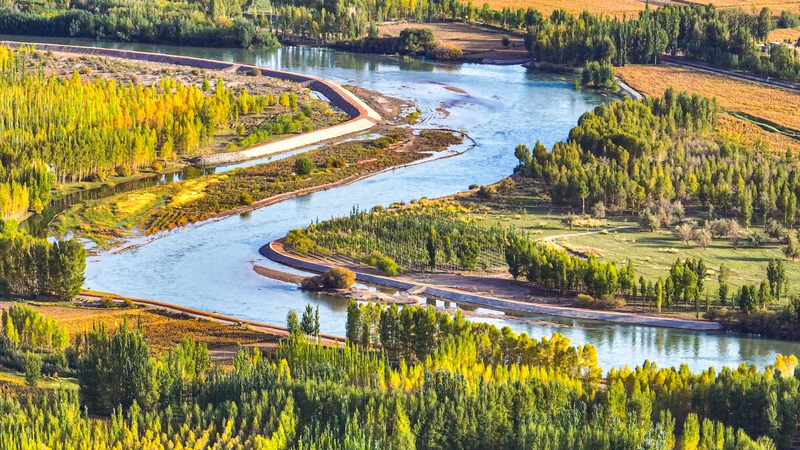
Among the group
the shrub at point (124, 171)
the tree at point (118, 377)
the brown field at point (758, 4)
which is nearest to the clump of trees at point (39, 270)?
the tree at point (118, 377)

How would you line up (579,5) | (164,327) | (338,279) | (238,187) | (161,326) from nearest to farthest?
(164,327) < (161,326) < (338,279) < (238,187) < (579,5)

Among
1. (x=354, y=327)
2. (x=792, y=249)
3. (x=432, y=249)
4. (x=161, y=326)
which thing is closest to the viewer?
(x=354, y=327)

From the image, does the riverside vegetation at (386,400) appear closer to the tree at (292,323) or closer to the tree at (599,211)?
the tree at (292,323)

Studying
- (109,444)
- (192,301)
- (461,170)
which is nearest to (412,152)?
(461,170)

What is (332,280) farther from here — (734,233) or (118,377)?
(734,233)

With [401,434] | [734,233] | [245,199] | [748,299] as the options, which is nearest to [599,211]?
[734,233]

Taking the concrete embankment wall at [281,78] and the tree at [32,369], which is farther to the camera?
the concrete embankment wall at [281,78]
